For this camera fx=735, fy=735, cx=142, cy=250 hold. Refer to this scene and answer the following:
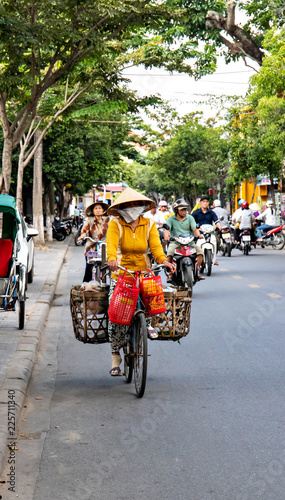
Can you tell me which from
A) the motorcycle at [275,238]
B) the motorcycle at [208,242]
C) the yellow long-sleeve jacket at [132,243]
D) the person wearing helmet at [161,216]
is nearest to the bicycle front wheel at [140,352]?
the yellow long-sleeve jacket at [132,243]

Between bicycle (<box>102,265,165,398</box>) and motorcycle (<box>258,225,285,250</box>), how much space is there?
67.4ft

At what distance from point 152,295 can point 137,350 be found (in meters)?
0.49

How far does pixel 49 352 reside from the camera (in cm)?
835

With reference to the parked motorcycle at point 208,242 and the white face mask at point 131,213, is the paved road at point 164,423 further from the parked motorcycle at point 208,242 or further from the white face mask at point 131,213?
the parked motorcycle at point 208,242

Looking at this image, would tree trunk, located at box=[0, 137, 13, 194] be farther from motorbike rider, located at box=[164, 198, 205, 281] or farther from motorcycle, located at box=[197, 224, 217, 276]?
motorcycle, located at box=[197, 224, 217, 276]

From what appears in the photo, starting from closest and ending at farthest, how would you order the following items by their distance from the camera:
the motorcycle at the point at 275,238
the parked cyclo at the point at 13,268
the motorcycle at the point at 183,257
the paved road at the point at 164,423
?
the paved road at the point at 164,423
the parked cyclo at the point at 13,268
the motorcycle at the point at 183,257
the motorcycle at the point at 275,238

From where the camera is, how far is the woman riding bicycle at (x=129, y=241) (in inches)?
256

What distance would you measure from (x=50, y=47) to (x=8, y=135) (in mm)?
2710

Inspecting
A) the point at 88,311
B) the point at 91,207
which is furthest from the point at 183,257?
the point at 88,311

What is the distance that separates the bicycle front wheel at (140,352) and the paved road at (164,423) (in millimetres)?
133

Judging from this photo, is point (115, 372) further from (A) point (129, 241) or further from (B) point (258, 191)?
(B) point (258, 191)

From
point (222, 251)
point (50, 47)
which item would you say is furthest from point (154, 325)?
point (222, 251)

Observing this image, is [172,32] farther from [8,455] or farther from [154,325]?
[8,455]

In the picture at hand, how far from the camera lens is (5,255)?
9.33 meters
